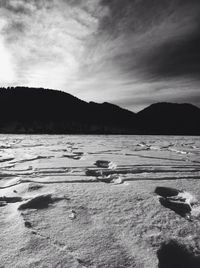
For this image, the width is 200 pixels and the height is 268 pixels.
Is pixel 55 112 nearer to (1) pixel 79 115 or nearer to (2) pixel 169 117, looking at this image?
(1) pixel 79 115

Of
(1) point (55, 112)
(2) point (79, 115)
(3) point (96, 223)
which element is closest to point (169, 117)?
(2) point (79, 115)

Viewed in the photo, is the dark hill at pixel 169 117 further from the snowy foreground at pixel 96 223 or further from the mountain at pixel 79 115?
the snowy foreground at pixel 96 223

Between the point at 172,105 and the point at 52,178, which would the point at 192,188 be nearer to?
the point at 52,178

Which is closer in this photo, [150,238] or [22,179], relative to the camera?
[150,238]

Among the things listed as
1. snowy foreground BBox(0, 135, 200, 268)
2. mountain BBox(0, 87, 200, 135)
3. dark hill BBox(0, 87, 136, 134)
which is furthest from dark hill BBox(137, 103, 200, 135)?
snowy foreground BBox(0, 135, 200, 268)

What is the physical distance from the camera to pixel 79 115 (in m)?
66.2

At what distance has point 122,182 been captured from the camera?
225 centimetres

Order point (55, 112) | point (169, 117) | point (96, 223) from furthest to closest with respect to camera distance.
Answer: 1. point (169, 117)
2. point (55, 112)
3. point (96, 223)

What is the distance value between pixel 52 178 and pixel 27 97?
70354mm

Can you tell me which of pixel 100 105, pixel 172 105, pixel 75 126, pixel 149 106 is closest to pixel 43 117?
pixel 75 126

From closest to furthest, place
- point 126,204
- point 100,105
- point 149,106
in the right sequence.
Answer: point 126,204
point 100,105
point 149,106

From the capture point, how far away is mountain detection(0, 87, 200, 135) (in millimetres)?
59094

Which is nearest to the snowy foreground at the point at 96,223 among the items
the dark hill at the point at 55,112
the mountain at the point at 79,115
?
the dark hill at the point at 55,112

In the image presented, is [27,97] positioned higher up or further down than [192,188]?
higher up
